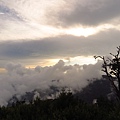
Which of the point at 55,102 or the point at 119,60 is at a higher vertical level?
the point at 119,60

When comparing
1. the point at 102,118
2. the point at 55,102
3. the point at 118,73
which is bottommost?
the point at 102,118

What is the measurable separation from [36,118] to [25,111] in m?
1.56

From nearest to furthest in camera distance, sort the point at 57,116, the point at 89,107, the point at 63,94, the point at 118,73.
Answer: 1. the point at 57,116
2. the point at 89,107
3. the point at 63,94
4. the point at 118,73

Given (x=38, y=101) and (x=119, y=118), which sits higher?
(x=38, y=101)

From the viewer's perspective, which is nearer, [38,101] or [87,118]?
[87,118]

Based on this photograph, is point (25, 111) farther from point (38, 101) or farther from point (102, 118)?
point (102, 118)

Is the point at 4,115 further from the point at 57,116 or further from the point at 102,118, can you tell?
the point at 102,118

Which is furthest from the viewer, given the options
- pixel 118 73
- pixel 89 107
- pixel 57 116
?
pixel 118 73

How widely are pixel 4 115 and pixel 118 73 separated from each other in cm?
2257

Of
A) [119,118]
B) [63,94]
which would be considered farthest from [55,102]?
[119,118]

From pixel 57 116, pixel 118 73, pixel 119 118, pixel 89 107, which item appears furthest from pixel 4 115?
pixel 118 73

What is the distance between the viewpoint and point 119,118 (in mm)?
12406

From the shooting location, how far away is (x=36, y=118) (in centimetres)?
1393

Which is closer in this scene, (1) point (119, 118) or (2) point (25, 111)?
(1) point (119, 118)
